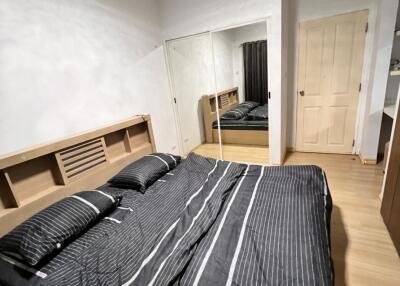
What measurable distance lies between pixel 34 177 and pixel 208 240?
146 centimetres

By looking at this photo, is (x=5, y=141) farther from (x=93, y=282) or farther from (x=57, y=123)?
(x=93, y=282)

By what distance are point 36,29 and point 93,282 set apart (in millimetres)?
1888

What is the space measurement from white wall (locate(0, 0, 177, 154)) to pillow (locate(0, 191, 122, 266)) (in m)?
0.62

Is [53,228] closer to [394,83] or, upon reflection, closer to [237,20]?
[237,20]

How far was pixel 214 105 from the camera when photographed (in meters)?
3.79

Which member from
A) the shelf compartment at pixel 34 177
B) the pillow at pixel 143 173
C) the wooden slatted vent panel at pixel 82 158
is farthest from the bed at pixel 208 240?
the wooden slatted vent panel at pixel 82 158

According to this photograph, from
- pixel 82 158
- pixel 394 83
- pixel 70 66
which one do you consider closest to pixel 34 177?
pixel 82 158

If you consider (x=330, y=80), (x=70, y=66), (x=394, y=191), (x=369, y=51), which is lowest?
(x=394, y=191)

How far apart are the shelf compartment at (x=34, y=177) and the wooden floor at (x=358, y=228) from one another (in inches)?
90.9

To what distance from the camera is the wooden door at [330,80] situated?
298cm

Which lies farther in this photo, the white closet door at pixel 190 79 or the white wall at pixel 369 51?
the white closet door at pixel 190 79

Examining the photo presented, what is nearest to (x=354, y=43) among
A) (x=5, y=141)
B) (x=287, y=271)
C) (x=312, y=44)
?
(x=312, y=44)

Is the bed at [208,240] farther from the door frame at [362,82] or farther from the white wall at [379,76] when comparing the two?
the door frame at [362,82]

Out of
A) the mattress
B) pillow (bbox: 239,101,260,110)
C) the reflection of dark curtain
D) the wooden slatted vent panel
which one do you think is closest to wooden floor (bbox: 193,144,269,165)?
the mattress
